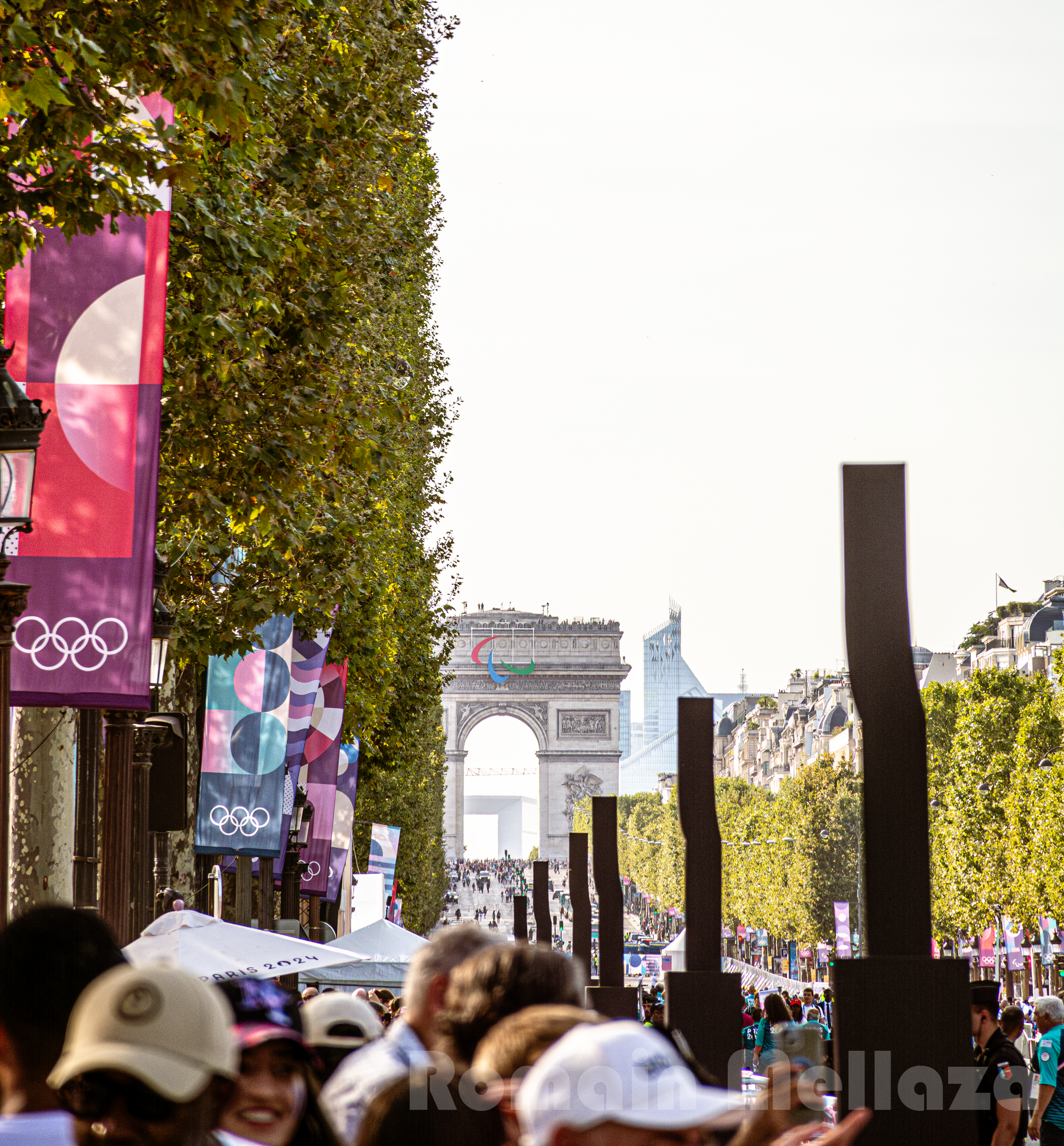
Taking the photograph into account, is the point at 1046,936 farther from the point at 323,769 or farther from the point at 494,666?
the point at 494,666

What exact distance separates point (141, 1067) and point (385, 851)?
32.5 m

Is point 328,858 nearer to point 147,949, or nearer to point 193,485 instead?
point 193,485

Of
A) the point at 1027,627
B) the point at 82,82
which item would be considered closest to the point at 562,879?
the point at 1027,627

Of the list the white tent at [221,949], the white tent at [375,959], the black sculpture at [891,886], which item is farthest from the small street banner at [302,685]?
the black sculpture at [891,886]

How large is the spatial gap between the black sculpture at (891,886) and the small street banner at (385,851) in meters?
29.0

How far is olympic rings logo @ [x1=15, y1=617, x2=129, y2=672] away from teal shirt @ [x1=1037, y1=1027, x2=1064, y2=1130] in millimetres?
6165

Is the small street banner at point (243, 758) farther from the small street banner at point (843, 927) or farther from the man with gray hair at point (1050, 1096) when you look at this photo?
the small street banner at point (843, 927)

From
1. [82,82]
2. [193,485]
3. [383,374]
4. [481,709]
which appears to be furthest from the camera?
[481,709]

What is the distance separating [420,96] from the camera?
827 inches

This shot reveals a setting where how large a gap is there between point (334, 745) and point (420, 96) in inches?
324

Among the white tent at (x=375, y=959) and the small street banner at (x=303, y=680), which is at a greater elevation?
the small street banner at (x=303, y=680)

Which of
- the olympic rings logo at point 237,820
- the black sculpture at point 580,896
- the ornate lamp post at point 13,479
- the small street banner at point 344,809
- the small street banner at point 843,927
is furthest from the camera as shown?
the small street banner at point 843,927

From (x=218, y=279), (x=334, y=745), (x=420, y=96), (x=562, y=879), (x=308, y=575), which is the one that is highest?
(x=420, y=96)

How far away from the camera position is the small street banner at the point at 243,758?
1507 centimetres
